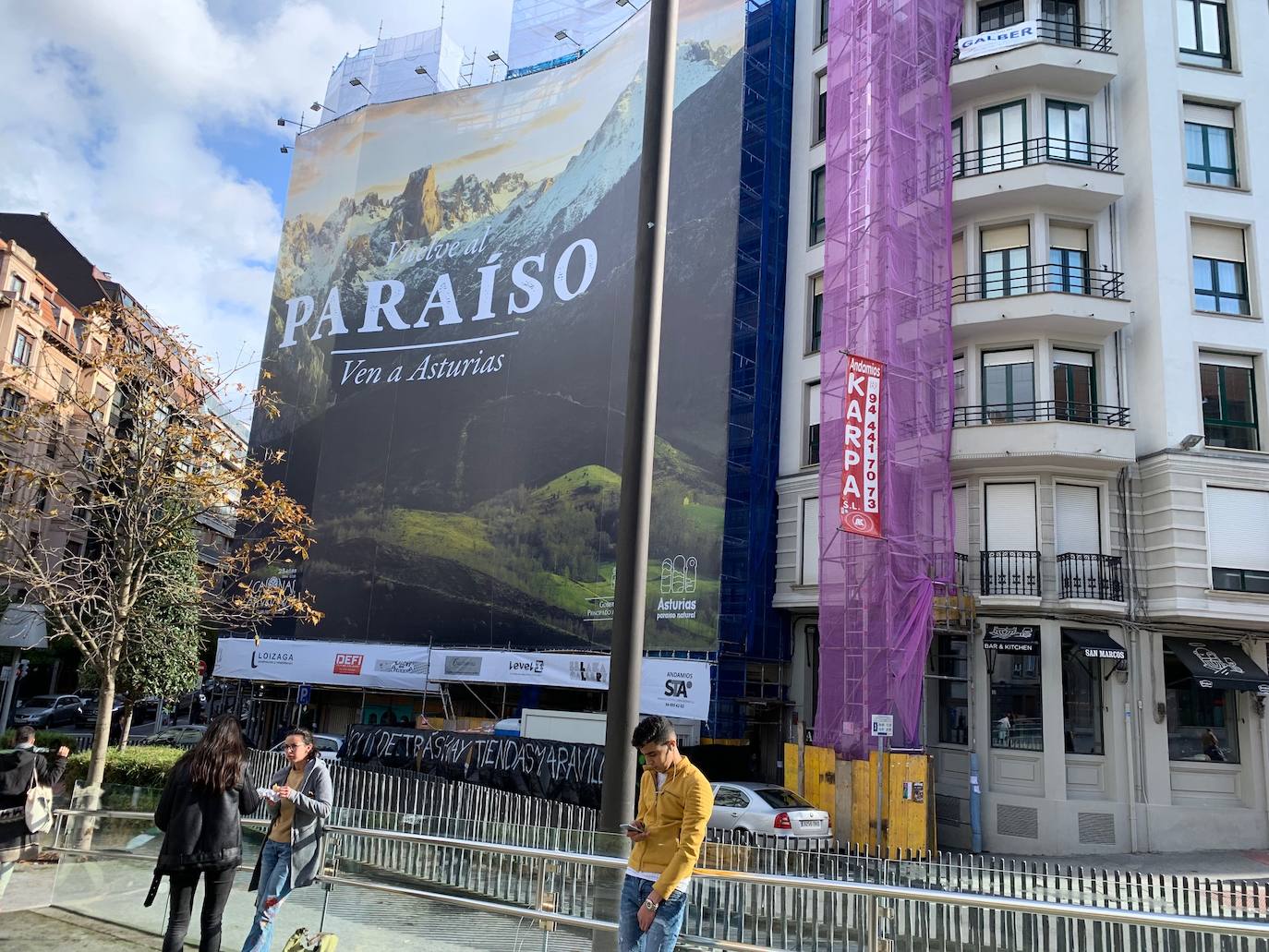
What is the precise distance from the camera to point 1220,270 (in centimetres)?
2350

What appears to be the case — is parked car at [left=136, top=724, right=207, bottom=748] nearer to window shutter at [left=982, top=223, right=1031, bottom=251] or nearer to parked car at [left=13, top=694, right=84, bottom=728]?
parked car at [left=13, top=694, right=84, bottom=728]

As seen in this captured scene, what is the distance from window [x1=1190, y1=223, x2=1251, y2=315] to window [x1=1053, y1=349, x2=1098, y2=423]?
8.83 feet

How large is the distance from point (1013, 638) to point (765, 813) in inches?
295

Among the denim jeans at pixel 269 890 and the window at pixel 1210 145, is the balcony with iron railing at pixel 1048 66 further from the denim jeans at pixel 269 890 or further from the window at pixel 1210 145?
the denim jeans at pixel 269 890

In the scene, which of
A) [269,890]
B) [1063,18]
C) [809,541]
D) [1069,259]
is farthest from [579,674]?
[1063,18]

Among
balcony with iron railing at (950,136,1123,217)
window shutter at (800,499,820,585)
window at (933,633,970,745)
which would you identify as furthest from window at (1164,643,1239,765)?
balcony with iron railing at (950,136,1123,217)

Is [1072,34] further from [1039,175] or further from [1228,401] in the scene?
[1228,401]

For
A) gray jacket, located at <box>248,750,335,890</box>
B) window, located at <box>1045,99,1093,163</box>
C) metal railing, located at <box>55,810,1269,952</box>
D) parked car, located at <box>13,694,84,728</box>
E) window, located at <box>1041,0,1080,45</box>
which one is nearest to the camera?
metal railing, located at <box>55,810,1269,952</box>

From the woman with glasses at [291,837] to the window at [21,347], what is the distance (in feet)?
165

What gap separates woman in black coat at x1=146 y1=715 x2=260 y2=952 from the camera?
6.07 m

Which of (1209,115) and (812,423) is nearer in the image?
(1209,115)

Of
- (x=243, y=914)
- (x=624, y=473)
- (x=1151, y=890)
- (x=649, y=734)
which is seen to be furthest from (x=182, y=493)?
(x=1151, y=890)

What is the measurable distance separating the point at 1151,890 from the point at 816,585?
1802 centimetres

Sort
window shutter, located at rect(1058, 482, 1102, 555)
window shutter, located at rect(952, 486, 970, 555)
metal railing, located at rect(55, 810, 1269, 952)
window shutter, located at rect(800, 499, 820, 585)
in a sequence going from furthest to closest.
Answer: window shutter, located at rect(800, 499, 820, 585) < window shutter, located at rect(952, 486, 970, 555) < window shutter, located at rect(1058, 482, 1102, 555) < metal railing, located at rect(55, 810, 1269, 952)
